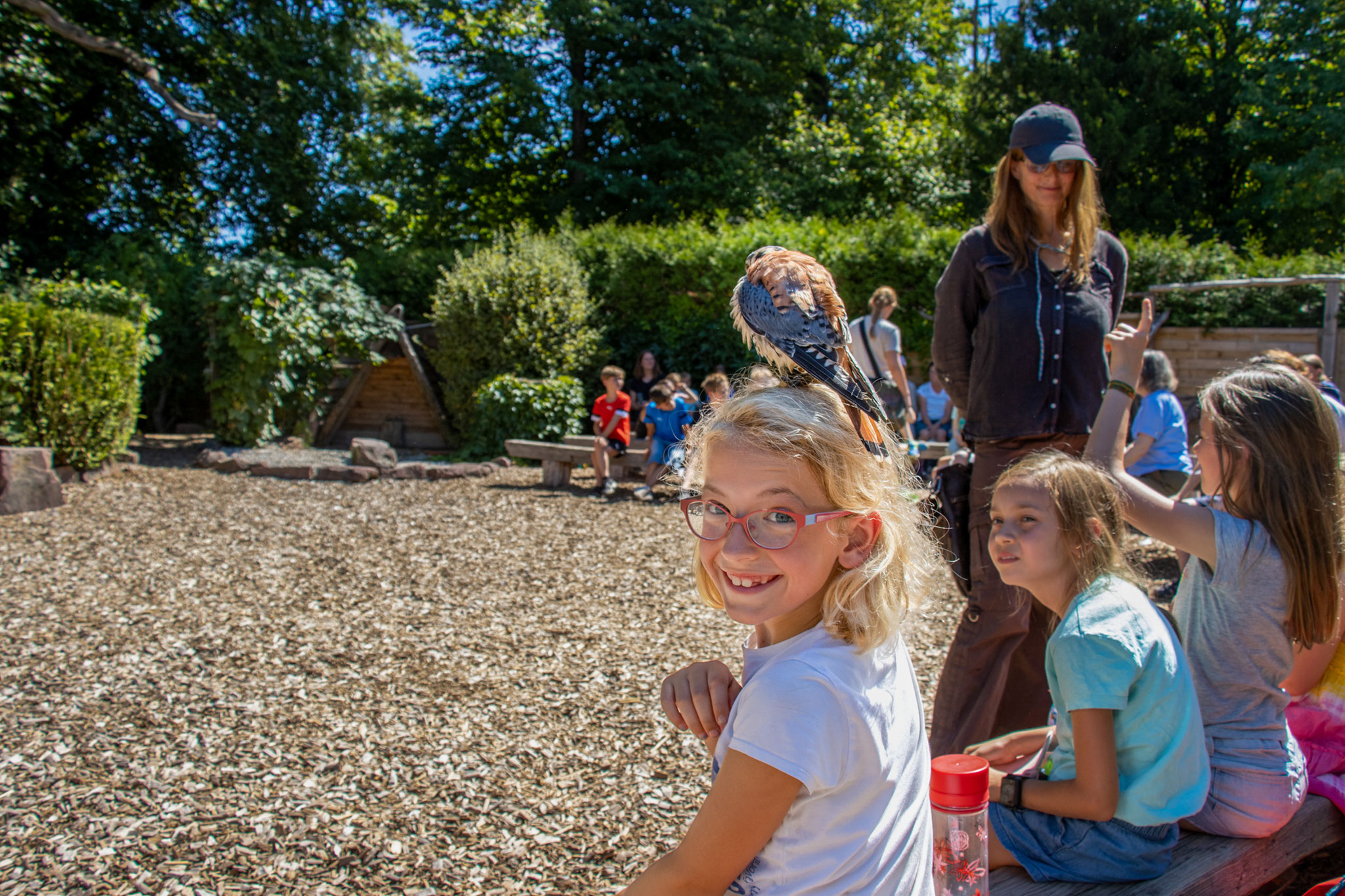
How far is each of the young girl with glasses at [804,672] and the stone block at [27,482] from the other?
8.20 m

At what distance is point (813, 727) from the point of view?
1.14 m

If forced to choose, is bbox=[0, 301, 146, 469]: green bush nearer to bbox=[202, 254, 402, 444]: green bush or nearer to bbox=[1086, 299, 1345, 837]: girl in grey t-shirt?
bbox=[202, 254, 402, 444]: green bush

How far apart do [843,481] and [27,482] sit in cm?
851

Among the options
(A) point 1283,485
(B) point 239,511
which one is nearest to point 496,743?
(A) point 1283,485

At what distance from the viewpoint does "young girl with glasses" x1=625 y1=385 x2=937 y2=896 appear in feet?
3.77

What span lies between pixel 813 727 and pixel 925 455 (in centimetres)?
727

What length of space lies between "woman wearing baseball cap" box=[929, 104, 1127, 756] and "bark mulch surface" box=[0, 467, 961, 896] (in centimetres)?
43

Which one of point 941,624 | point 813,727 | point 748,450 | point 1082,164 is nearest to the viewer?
point 813,727

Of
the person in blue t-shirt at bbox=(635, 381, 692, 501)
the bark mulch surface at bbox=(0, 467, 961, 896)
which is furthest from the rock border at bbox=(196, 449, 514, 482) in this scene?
the bark mulch surface at bbox=(0, 467, 961, 896)

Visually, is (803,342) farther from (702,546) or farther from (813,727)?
(813,727)

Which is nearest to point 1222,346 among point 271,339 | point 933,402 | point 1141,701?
point 933,402

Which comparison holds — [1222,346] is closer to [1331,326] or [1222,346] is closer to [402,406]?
[1331,326]

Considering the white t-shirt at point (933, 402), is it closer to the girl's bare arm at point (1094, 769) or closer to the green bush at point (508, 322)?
the green bush at point (508, 322)

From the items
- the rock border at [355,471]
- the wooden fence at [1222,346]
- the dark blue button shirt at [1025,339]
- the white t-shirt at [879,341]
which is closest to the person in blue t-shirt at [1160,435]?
the white t-shirt at [879,341]
